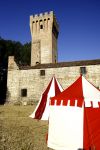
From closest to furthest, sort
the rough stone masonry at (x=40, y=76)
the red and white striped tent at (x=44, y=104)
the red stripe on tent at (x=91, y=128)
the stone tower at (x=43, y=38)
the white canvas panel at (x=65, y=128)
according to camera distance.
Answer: the red stripe on tent at (x=91, y=128), the white canvas panel at (x=65, y=128), the red and white striped tent at (x=44, y=104), the rough stone masonry at (x=40, y=76), the stone tower at (x=43, y=38)

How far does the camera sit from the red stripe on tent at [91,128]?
21.9ft

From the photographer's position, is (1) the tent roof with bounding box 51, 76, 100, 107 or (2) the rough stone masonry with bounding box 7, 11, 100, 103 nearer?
(1) the tent roof with bounding box 51, 76, 100, 107

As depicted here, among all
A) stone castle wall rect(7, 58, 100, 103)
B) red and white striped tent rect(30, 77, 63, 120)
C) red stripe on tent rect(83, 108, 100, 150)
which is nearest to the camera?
red stripe on tent rect(83, 108, 100, 150)

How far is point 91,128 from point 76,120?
499mm

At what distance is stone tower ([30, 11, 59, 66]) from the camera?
40.2m

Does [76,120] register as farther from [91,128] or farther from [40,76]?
[40,76]

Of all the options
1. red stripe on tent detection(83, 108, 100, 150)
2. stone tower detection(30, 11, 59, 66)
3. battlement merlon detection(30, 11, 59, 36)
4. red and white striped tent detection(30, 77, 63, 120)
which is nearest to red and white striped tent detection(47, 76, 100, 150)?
red stripe on tent detection(83, 108, 100, 150)

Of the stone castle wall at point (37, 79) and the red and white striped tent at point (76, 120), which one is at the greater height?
the stone castle wall at point (37, 79)

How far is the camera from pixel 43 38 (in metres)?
40.8

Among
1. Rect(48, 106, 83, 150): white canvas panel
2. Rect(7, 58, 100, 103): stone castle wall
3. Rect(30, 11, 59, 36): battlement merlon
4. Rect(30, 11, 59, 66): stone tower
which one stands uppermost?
Rect(30, 11, 59, 36): battlement merlon

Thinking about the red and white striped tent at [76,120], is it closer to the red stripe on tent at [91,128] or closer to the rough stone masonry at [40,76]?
the red stripe on tent at [91,128]

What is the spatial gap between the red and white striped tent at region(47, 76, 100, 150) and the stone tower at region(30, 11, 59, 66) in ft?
107

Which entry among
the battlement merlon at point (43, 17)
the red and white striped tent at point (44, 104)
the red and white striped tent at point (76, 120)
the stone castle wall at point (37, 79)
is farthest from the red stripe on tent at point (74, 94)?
the battlement merlon at point (43, 17)

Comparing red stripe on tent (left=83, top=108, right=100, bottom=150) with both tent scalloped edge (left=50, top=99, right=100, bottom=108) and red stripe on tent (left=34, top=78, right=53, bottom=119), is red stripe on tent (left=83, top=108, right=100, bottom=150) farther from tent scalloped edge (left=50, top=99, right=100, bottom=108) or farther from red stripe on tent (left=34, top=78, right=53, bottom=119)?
red stripe on tent (left=34, top=78, right=53, bottom=119)
